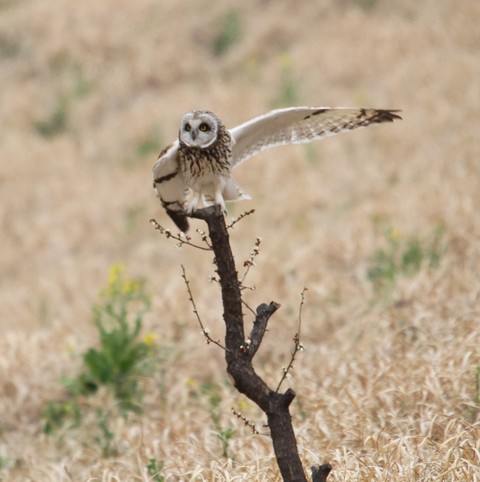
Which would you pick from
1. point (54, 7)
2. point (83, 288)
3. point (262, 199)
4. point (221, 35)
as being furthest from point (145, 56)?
point (83, 288)

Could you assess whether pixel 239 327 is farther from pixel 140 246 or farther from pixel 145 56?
pixel 145 56

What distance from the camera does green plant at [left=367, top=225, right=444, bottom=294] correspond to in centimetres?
620

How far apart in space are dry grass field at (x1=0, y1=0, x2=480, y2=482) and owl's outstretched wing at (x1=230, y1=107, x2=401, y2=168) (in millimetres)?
1271

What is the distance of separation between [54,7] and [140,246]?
8.96m

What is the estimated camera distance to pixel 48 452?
16.0ft

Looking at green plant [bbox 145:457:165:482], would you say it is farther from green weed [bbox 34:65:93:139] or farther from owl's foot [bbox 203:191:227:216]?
green weed [bbox 34:65:93:139]

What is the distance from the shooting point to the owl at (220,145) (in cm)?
269

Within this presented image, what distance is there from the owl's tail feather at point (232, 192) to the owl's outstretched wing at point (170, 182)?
0.15 metres

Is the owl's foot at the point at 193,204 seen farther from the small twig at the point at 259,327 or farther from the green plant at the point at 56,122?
the green plant at the point at 56,122

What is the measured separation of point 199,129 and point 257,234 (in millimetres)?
5878

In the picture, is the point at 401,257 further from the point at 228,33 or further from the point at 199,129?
the point at 228,33

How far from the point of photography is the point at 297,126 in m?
3.05

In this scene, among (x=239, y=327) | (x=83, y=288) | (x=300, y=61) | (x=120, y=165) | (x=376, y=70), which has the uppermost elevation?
(x=300, y=61)

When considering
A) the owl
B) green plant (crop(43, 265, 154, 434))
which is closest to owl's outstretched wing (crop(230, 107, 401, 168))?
the owl
